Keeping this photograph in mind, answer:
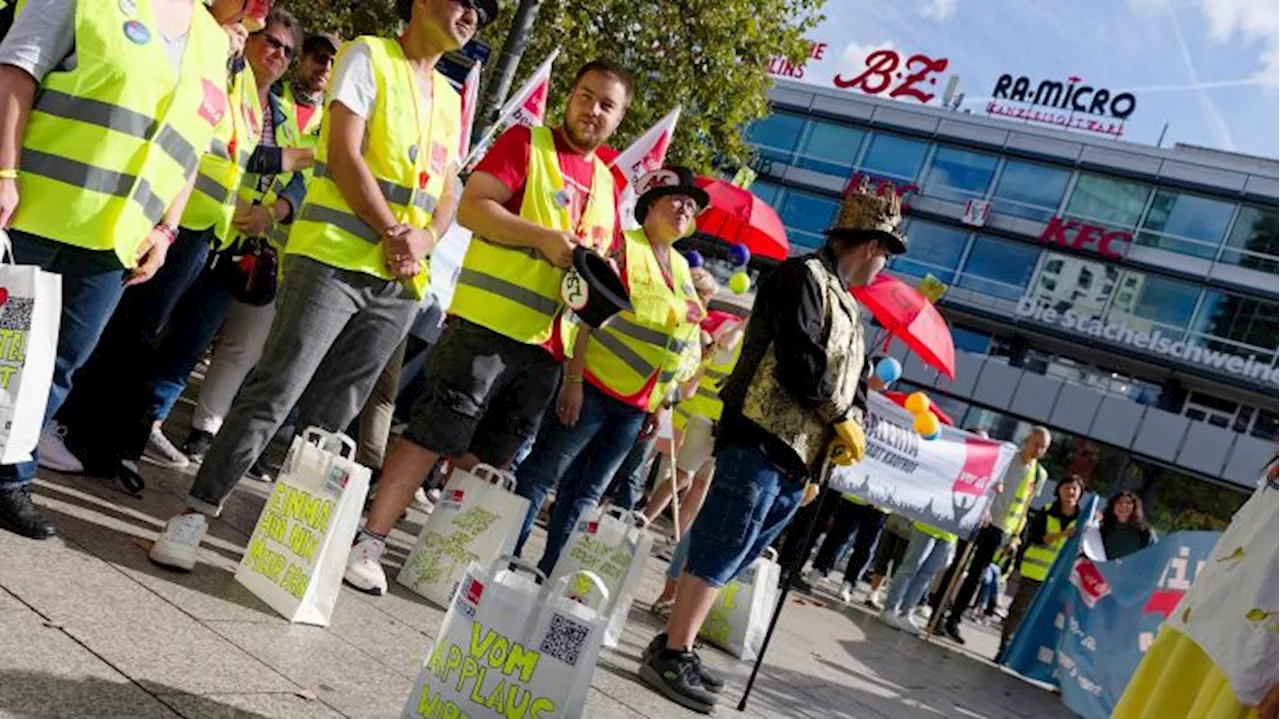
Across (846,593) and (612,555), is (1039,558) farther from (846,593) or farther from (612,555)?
(612,555)

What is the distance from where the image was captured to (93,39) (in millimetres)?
2936

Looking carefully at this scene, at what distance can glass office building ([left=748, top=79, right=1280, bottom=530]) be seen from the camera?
120 ft

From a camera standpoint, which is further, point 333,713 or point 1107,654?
point 1107,654

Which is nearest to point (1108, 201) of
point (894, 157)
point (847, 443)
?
point (894, 157)

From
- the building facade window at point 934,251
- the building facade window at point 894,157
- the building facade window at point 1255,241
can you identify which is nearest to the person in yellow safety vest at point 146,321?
the building facade window at point 1255,241

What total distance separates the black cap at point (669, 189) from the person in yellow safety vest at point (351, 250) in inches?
51.9

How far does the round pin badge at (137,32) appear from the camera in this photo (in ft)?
9.86

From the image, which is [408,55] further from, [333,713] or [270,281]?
[333,713]

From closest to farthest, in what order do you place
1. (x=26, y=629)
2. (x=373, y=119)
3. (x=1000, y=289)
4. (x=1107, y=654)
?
(x=26, y=629) < (x=373, y=119) < (x=1107, y=654) < (x=1000, y=289)

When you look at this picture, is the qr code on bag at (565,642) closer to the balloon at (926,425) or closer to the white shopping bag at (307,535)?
the white shopping bag at (307,535)

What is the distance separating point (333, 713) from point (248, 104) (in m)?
2.86

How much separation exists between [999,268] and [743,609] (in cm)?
3881

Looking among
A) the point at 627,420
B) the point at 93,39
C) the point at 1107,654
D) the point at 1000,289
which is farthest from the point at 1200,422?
the point at 93,39

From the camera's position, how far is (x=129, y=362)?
4.52 metres
